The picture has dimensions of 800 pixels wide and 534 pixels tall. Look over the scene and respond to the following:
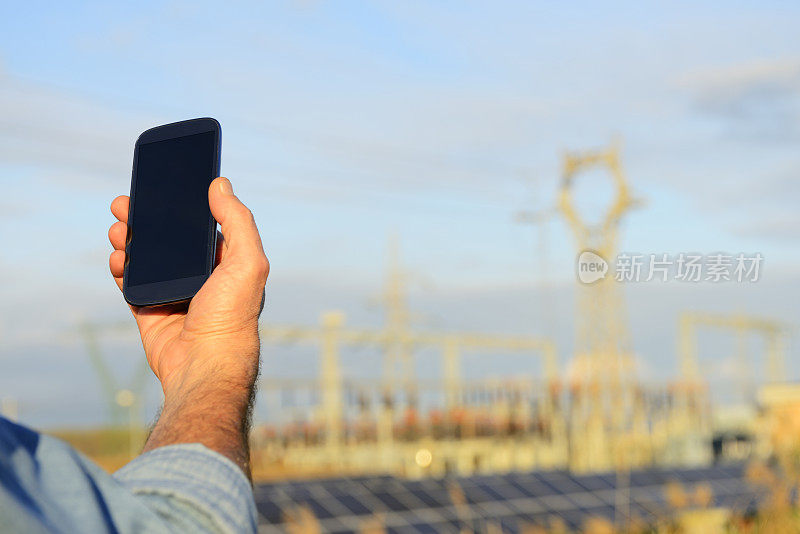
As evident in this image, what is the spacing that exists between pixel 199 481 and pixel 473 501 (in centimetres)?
1066

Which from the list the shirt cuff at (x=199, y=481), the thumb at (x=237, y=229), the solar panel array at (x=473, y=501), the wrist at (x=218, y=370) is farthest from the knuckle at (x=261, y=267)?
the solar panel array at (x=473, y=501)

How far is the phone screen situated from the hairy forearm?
14.5 inches

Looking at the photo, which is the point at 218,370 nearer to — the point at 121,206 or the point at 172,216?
the point at 172,216

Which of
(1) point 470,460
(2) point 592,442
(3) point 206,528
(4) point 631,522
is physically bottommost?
(1) point 470,460

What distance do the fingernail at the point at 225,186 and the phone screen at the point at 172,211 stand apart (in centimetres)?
9

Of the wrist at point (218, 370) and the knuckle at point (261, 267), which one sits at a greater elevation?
the knuckle at point (261, 267)

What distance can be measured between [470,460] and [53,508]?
30190 mm

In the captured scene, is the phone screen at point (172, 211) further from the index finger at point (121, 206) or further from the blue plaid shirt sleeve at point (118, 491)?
the blue plaid shirt sleeve at point (118, 491)

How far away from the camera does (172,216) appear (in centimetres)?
189

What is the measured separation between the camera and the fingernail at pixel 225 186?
173 centimetres

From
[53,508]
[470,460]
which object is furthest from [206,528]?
[470,460]

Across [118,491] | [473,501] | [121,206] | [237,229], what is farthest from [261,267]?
[473,501]

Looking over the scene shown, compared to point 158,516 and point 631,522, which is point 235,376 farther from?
point 631,522

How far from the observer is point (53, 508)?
0.92 meters
